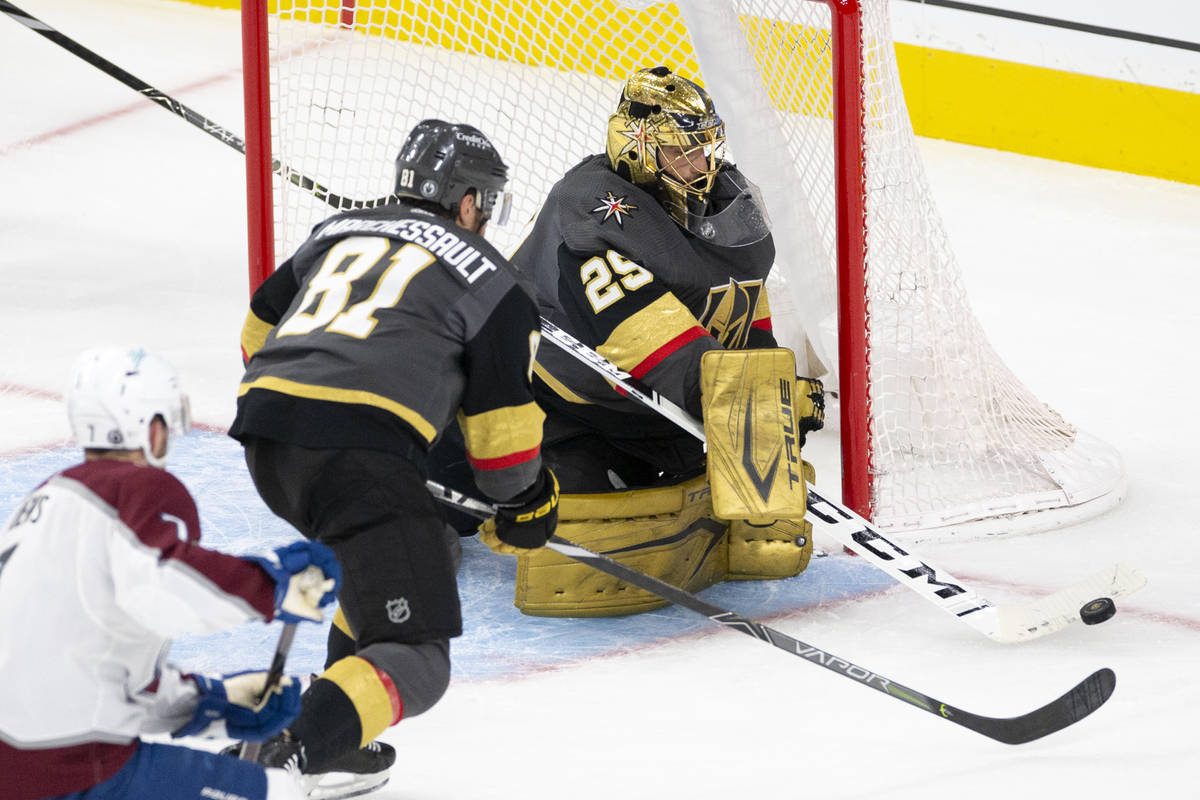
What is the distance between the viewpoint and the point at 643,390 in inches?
113

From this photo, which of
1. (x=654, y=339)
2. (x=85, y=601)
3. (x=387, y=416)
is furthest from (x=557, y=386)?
→ (x=85, y=601)

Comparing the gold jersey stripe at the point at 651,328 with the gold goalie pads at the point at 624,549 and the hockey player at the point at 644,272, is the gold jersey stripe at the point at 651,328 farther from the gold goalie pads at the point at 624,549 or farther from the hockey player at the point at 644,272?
the gold goalie pads at the point at 624,549

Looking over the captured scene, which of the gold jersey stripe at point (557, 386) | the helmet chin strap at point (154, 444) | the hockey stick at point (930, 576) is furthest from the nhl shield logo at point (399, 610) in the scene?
the gold jersey stripe at point (557, 386)

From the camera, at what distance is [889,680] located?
8.03 feet

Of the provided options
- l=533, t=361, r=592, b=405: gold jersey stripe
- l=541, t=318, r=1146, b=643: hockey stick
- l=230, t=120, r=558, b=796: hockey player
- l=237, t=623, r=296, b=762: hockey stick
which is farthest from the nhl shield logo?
l=533, t=361, r=592, b=405: gold jersey stripe

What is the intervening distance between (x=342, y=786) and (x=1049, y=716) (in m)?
A: 1.06

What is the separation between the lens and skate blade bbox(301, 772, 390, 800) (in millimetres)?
2217

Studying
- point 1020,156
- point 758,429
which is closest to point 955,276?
point 758,429

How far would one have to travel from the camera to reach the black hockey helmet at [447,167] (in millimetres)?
2266

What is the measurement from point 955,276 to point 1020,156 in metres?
2.85

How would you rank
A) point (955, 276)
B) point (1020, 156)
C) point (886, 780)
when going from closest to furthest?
point (886, 780)
point (955, 276)
point (1020, 156)

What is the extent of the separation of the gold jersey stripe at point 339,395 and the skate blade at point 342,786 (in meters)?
0.52

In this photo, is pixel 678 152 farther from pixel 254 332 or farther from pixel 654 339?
pixel 254 332

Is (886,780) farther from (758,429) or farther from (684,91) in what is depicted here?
(684,91)
